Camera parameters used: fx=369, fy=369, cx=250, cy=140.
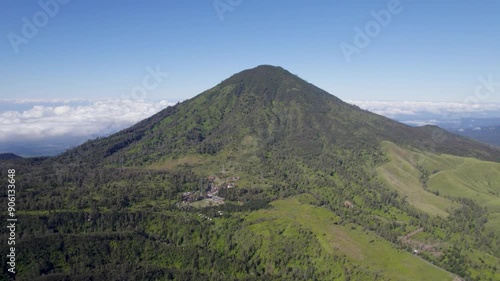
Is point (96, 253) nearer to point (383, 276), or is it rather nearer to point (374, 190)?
point (383, 276)

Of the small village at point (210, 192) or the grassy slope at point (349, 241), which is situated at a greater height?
the small village at point (210, 192)

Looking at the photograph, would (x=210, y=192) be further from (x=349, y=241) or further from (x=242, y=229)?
(x=349, y=241)

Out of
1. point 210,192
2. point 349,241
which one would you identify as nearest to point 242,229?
point 349,241

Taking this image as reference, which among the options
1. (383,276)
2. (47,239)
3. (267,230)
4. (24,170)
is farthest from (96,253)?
(24,170)

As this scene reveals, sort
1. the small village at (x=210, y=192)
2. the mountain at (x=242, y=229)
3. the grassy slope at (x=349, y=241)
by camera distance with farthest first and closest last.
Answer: the small village at (x=210, y=192) → the mountain at (x=242, y=229) → the grassy slope at (x=349, y=241)

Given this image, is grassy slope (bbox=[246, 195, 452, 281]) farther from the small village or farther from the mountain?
the small village

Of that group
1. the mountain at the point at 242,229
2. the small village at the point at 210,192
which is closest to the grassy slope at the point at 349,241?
the mountain at the point at 242,229

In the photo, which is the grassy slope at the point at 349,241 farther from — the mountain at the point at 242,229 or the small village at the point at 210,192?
the small village at the point at 210,192

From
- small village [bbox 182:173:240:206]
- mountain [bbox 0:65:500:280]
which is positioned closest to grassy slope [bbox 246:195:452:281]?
mountain [bbox 0:65:500:280]
